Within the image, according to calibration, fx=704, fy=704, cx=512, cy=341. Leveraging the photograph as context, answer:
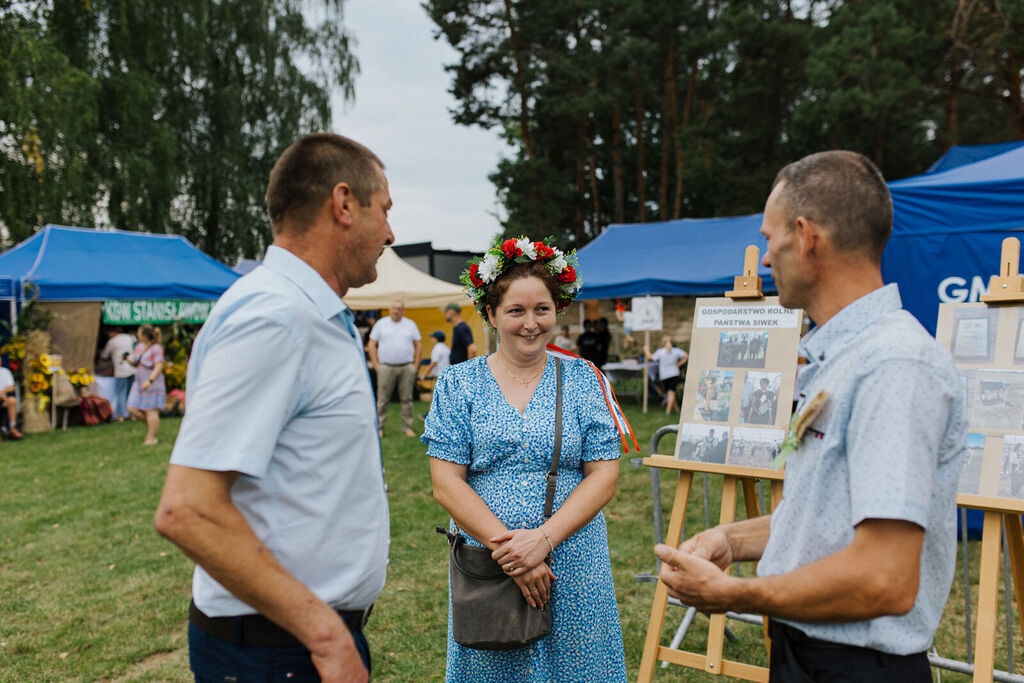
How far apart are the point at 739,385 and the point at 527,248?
1339 millimetres

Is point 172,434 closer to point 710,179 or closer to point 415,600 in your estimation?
point 415,600

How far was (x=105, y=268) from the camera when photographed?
41.2ft

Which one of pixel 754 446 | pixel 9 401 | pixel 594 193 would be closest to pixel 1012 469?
pixel 754 446

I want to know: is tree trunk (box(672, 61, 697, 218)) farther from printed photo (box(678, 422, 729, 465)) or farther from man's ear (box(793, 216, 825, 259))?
man's ear (box(793, 216, 825, 259))

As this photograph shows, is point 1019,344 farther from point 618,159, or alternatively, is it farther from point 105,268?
point 618,159

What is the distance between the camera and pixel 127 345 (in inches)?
488

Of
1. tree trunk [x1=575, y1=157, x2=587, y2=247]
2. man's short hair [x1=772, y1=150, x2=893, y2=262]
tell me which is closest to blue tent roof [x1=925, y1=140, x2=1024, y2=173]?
tree trunk [x1=575, y1=157, x2=587, y2=247]

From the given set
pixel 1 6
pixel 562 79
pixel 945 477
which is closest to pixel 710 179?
pixel 562 79

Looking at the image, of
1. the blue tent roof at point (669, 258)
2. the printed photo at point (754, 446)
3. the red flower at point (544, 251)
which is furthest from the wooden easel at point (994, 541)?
the blue tent roof at point (669, 258)

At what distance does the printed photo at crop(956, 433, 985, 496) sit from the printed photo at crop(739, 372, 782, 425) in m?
0.73

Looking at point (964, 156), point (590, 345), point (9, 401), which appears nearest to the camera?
point (9, 401)

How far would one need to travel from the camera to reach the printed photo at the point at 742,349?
3189mm

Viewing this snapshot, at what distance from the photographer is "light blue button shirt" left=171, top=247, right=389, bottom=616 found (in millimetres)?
1196

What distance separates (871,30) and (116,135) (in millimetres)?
18024
